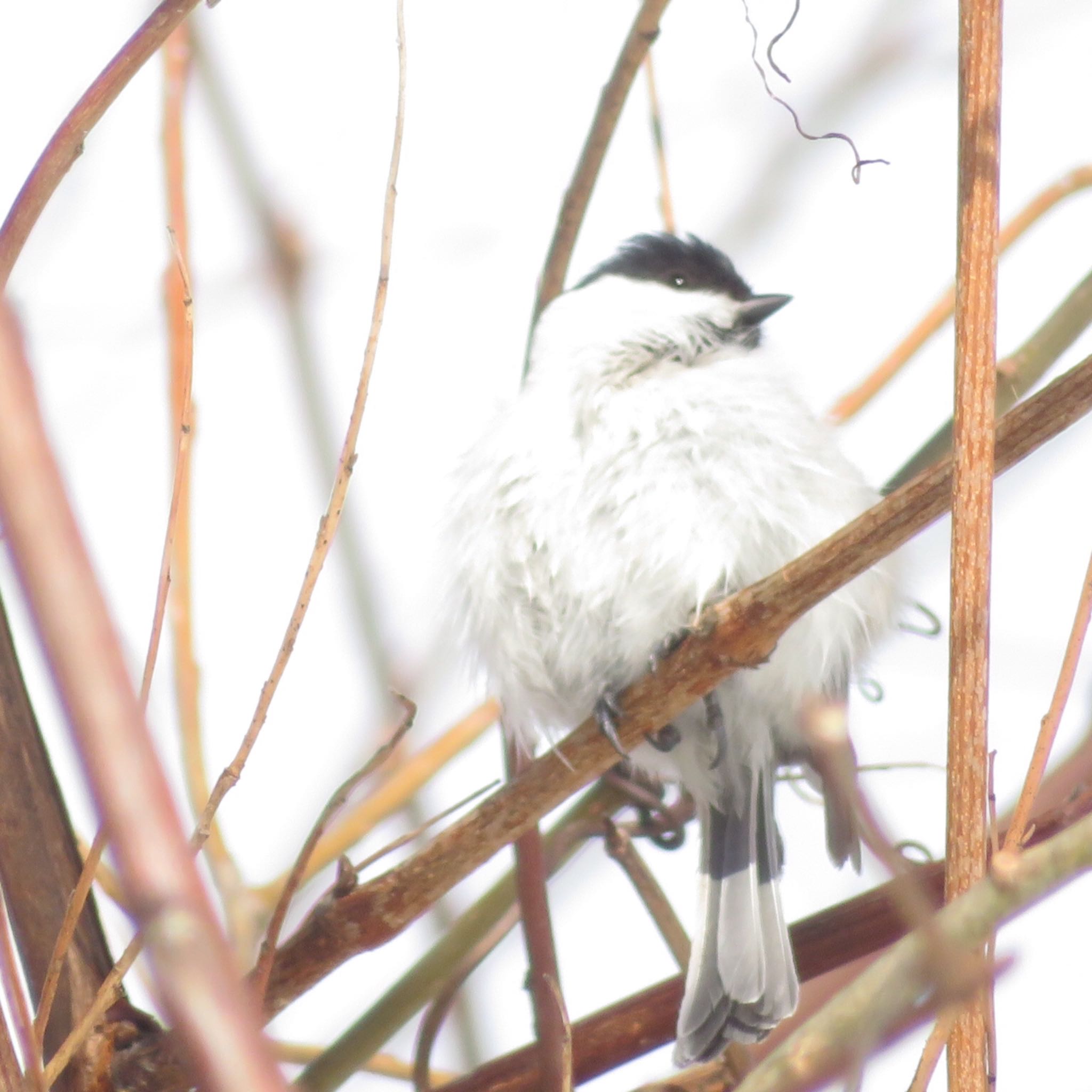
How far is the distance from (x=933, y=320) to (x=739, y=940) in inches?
28.8

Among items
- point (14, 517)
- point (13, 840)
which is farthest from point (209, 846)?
point (14, 517)

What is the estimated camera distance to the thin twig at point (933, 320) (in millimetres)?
1565

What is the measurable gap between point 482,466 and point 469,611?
6.6 inches

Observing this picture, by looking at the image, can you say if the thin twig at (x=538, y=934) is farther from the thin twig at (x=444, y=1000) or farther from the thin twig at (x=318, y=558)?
the thin twig at (x=318, y=558)

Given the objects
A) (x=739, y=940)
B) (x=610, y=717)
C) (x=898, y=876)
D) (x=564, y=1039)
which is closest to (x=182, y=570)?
(x=610, y=717)

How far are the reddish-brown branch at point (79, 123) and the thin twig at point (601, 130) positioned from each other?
0.63 metres

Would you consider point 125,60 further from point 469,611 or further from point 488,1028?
point 488,1028

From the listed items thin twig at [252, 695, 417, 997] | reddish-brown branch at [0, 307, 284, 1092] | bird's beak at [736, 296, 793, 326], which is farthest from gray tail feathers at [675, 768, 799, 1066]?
reddish-brown branch at [0, 307, 284, 1092]

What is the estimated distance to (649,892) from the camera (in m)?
1.43

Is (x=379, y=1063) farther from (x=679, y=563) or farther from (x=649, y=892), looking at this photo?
(x=679, y=563)

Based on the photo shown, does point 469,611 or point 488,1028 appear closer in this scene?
point 488,1028

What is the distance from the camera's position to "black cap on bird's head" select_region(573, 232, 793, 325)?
6.14ft

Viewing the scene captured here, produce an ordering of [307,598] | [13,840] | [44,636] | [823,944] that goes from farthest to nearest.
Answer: [823,944], [13,840], [307,598], [44,636]

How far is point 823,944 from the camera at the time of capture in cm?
117
